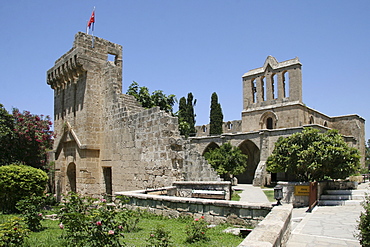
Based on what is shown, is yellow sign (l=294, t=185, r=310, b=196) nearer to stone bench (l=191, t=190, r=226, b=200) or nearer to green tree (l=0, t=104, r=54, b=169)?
stone bench (l=191, t=190, r=226, b=200)

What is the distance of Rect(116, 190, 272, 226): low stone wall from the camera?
18.3ft

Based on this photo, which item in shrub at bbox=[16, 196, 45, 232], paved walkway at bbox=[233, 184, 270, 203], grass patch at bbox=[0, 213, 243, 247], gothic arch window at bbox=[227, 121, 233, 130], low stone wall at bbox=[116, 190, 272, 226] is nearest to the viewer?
grass patch at bbox=[0, 213, 243, 247]

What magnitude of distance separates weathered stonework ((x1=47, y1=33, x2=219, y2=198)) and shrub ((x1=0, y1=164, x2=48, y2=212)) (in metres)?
2.39

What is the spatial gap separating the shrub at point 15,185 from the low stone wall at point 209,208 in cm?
515

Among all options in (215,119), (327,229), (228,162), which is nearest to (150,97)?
(228,162)

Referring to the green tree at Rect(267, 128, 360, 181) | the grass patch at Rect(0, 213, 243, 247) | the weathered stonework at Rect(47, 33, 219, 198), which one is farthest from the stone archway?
the grass patch at Rect(0, 213, 243, 247)

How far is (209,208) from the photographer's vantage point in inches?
241

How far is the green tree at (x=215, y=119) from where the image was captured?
3595 cm

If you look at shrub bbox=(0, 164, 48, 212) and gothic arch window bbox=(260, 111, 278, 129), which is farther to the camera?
gothic arch window bbox=(260, 111, 278, 129)

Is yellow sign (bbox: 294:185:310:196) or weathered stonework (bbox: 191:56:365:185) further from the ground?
weathered stonework (bbox: 191:56:365:185)

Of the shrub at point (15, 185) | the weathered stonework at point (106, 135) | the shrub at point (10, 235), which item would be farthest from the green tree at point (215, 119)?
the shrub at point (10, 235)

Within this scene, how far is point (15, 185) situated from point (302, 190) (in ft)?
33.9

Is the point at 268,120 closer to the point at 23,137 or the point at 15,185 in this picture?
the point at 23,137

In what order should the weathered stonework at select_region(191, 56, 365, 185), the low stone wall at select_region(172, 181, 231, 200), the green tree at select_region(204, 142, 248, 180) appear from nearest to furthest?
the low stone wall at select_region(172, 181, 231, 200) < the green tree at select_region(204, 142, 248, 180) < the weathered stonework at select_region(191, 56, 365, 185)
